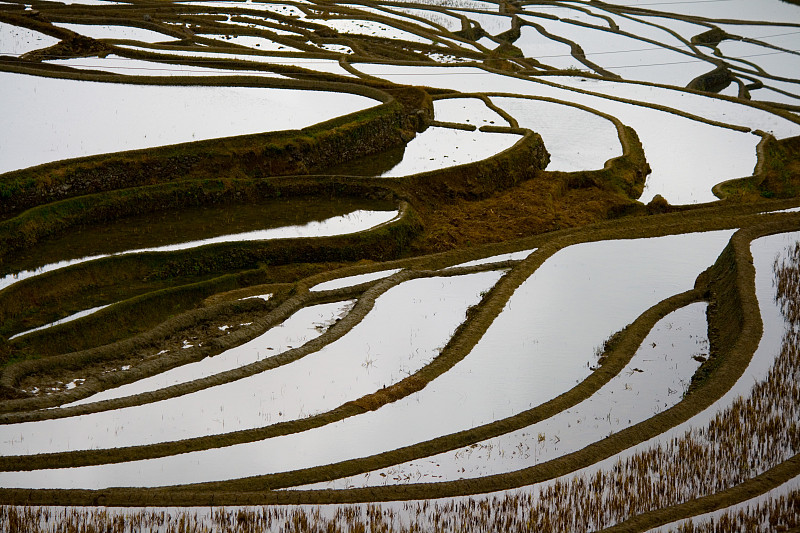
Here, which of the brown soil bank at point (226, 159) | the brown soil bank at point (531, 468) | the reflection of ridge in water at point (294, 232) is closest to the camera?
the brown soil bank at point (531, 468)

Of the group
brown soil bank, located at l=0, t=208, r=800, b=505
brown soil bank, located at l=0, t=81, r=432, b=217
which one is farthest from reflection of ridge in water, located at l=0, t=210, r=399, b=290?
brown soil bank, located at l=0, t=208, r=800, b=505

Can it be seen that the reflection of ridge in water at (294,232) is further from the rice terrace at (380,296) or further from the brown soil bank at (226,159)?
the brown soil bank at (226,159)

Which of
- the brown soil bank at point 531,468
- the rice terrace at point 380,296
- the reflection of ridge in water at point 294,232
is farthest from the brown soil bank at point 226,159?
the brown soil bank at point 531,468

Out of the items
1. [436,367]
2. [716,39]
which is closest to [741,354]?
[436,367]

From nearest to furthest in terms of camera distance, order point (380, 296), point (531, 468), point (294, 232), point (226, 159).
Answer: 1. point (531, 468)
2. point (380, 296)
3. point (294, 232)
4. point (226, 159)

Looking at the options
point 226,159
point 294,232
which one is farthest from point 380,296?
point 226,159

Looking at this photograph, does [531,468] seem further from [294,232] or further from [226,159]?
[226,159]
